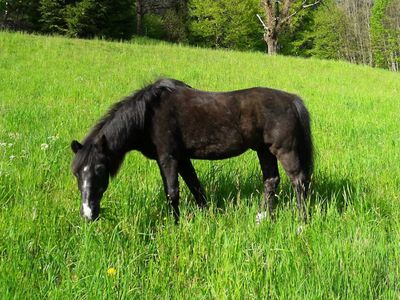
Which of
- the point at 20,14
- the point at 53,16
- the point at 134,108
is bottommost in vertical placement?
the point at 134,108

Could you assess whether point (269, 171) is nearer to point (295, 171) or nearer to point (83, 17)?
point (295, 171)

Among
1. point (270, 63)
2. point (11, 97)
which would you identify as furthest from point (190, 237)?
point (270, 63)

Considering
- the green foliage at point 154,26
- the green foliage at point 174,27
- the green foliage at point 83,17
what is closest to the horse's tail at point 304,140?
the green foliage at point 83,17

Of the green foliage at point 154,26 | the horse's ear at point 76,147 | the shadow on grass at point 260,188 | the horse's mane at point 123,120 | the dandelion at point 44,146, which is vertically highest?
the green foliage at point 154,26

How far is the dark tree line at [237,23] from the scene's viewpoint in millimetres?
28203

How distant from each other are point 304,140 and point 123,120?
6.14ft

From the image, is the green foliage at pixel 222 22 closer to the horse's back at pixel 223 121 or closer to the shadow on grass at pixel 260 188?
the shadow on grass at pixel 260 188

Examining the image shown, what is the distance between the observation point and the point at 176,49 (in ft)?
65.4

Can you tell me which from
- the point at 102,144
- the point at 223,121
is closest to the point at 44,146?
the point at 102,144

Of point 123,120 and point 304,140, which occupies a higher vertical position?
point 123,120

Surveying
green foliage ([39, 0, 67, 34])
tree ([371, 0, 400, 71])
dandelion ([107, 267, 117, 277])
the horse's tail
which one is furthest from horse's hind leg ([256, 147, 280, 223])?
tree ([371, 0, 400, 71])

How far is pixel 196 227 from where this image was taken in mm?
3338

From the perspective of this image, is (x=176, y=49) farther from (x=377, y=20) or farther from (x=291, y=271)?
(x=377, y=20)

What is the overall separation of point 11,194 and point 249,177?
2800 millimetres
